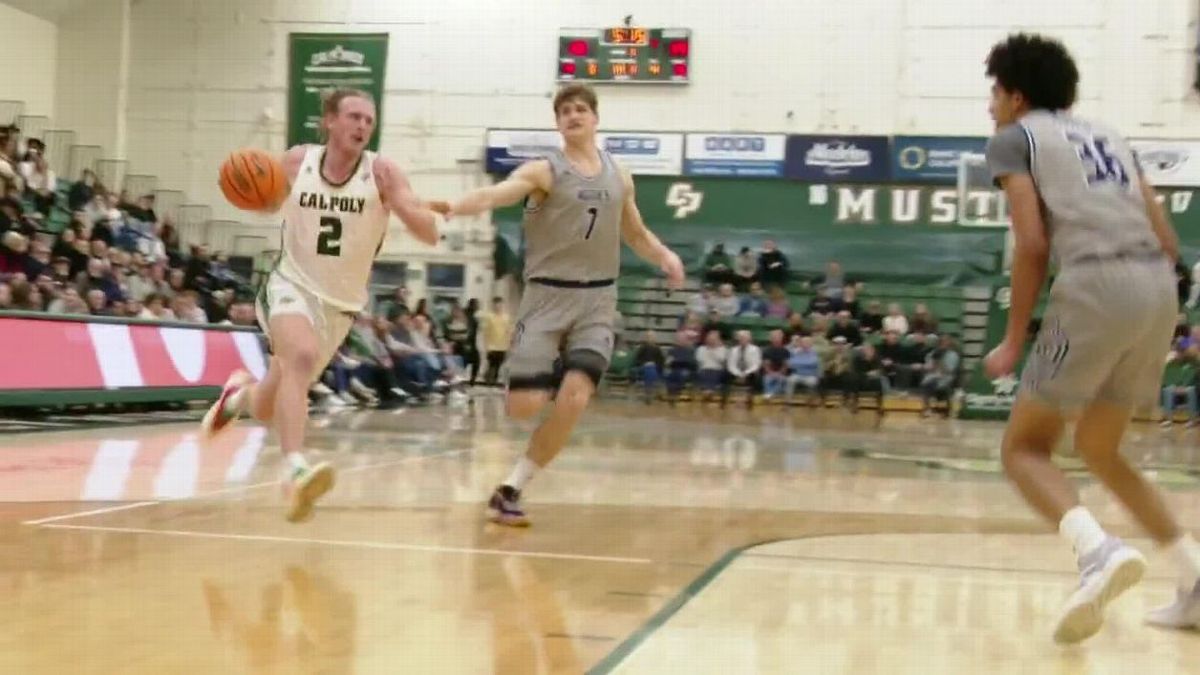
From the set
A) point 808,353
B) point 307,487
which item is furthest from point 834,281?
point 307,487

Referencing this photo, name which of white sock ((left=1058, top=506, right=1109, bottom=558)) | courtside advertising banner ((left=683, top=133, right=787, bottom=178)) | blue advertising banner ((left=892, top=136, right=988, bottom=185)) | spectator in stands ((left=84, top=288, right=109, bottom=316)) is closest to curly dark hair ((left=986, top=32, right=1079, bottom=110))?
white sock ((left=1058, top=506, right=1109, bottom=558))

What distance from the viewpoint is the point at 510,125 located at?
25781 mm

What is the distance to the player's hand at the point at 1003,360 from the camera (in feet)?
12.1

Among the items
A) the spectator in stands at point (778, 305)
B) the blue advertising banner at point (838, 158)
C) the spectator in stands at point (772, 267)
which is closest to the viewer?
the spectator in stands at point (778, 305)

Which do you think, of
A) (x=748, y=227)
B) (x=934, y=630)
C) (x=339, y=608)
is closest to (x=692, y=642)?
(x=934, y=630)

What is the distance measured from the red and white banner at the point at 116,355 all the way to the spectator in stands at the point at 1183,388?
13.4m

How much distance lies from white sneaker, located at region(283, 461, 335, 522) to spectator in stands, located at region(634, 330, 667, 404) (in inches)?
686

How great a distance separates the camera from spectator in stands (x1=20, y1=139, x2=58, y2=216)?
1853 cm

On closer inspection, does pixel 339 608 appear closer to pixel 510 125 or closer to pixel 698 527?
pixel 698 527

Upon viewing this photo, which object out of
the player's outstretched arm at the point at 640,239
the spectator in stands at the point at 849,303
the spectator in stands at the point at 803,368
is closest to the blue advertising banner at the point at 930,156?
the spectator in stands at the point at 849,303

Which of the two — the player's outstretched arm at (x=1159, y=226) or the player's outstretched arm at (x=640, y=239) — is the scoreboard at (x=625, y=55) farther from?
the player's outstretched arm at (x=1159, y=226)

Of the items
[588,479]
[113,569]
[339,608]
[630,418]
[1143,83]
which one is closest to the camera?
[339,608]

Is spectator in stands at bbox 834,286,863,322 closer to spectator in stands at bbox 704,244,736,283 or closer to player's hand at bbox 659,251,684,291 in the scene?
spectator in stands at bbox 704,244,736,283

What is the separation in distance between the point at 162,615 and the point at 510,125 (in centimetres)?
2282
